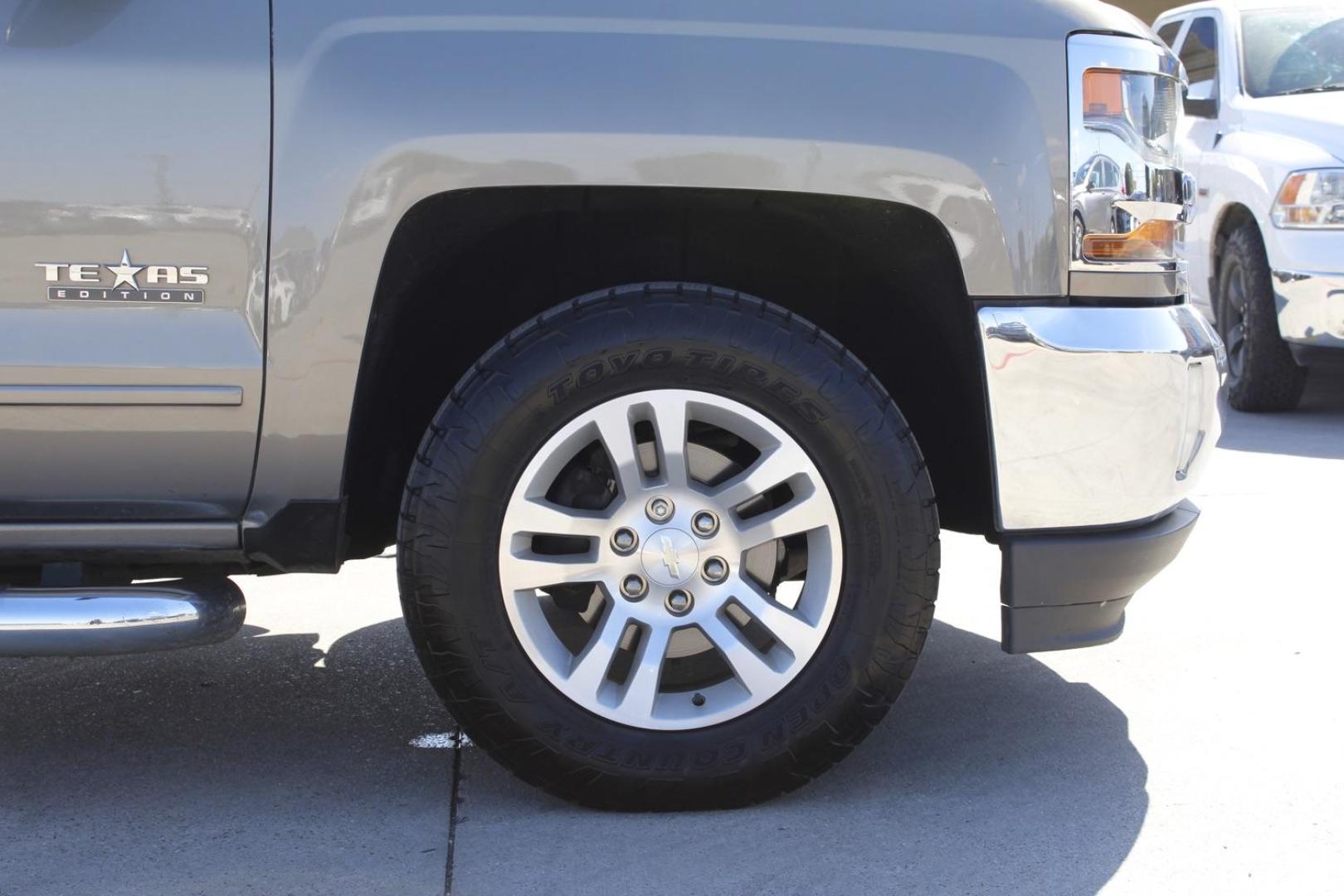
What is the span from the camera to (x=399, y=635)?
148 inches

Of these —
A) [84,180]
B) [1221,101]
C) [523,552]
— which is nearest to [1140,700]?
[523,552]

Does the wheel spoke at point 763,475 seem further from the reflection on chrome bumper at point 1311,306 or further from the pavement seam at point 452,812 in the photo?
the reflection on chrome bumper at point 1311,306

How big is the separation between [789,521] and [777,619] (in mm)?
168

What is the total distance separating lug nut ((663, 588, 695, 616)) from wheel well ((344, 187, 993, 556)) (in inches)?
21.7

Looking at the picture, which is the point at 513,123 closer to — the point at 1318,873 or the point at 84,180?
the point at 84,180

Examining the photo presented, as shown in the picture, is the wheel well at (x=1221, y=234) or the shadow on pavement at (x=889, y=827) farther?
the wheel well at (x=1221, y=234)

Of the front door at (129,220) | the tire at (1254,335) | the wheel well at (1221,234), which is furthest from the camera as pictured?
the wheel well at (1221,234)

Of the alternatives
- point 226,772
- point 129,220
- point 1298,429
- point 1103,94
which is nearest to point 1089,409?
point 1103,94

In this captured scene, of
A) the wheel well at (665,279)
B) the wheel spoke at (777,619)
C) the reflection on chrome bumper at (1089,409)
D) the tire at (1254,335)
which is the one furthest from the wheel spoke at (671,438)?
the tire at (1254,335)

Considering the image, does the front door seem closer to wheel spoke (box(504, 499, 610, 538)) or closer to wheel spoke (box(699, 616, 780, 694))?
wheel spoke (box(504, 499, 610, 538))

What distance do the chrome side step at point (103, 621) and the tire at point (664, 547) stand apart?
0.34m

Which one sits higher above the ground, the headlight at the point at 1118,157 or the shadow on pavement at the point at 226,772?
the headlight at the point at 1118,157

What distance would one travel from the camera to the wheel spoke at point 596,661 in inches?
102

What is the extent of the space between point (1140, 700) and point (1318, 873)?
Answer: 32.9 inches
